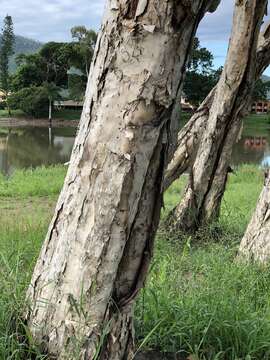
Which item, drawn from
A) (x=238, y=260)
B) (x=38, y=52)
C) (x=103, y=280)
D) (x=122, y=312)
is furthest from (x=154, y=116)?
(x=38, y=52)

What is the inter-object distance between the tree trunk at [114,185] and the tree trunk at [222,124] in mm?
3125

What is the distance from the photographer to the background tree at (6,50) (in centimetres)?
5894

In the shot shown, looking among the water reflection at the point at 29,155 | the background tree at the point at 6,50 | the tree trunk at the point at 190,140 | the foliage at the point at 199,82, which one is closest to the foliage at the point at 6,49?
the background tree at the point at 6,50

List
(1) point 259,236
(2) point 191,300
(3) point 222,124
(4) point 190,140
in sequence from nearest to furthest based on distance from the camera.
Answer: (2) point 191,300 < (1) point 259,236 < (3) point 222,124 < (4) point 190,140

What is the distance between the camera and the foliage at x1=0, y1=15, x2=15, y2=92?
58.9 metres

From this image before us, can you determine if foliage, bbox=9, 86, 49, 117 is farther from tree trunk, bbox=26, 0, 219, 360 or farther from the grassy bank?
tree trunk, bbox=26, 0, 219, 360

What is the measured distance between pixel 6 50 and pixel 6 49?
0.10 meters

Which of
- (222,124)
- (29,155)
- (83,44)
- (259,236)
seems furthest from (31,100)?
(259,236)

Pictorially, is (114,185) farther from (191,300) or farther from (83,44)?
(83,44)

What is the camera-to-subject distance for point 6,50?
5984cm

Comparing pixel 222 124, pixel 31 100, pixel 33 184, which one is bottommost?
pixel 33 184

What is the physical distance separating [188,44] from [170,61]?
0.33ft

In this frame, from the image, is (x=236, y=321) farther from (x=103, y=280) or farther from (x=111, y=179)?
(x=111, y=179)

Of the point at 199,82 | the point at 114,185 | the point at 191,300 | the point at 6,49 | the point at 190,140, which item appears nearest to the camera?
the point at 114,185
